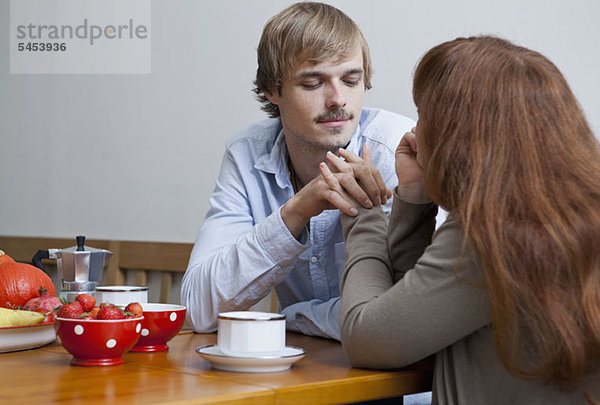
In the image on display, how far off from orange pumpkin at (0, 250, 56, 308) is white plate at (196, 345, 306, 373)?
43 centimetres

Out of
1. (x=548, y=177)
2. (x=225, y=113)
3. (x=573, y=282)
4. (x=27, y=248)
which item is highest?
(x=225, y=113)

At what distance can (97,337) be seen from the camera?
1.00 m

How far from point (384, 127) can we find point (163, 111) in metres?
1.30

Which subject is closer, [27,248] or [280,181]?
[280,181]

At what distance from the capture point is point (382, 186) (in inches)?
49.4

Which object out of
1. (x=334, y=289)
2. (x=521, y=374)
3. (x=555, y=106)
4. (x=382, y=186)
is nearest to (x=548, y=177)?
(x=555, y=106)

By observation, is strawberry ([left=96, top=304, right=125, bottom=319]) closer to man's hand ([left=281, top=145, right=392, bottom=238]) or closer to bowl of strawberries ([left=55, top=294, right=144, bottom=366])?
bowl of strawberries ([left=55, top=294, right=144, bottom=366])

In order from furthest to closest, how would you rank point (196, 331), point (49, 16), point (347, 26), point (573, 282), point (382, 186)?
point (49, 16)
point (347, 26)
point (196, 331)
point (382, 186)
point (573, 282)

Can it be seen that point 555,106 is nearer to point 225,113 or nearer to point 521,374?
point 521,374

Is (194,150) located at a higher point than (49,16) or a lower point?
lower

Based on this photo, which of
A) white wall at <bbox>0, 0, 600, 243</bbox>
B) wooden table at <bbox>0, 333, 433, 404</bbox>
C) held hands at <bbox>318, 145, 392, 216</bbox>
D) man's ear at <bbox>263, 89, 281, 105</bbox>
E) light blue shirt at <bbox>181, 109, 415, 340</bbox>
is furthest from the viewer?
white wall at <bbox>0, 0, 600, 243</bbox>

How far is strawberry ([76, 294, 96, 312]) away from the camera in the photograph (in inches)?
40.9

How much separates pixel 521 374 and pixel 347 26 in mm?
853

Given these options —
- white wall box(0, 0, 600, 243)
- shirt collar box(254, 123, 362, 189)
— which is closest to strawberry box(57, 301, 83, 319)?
shirt collar box(254, 123, 362, 189)
